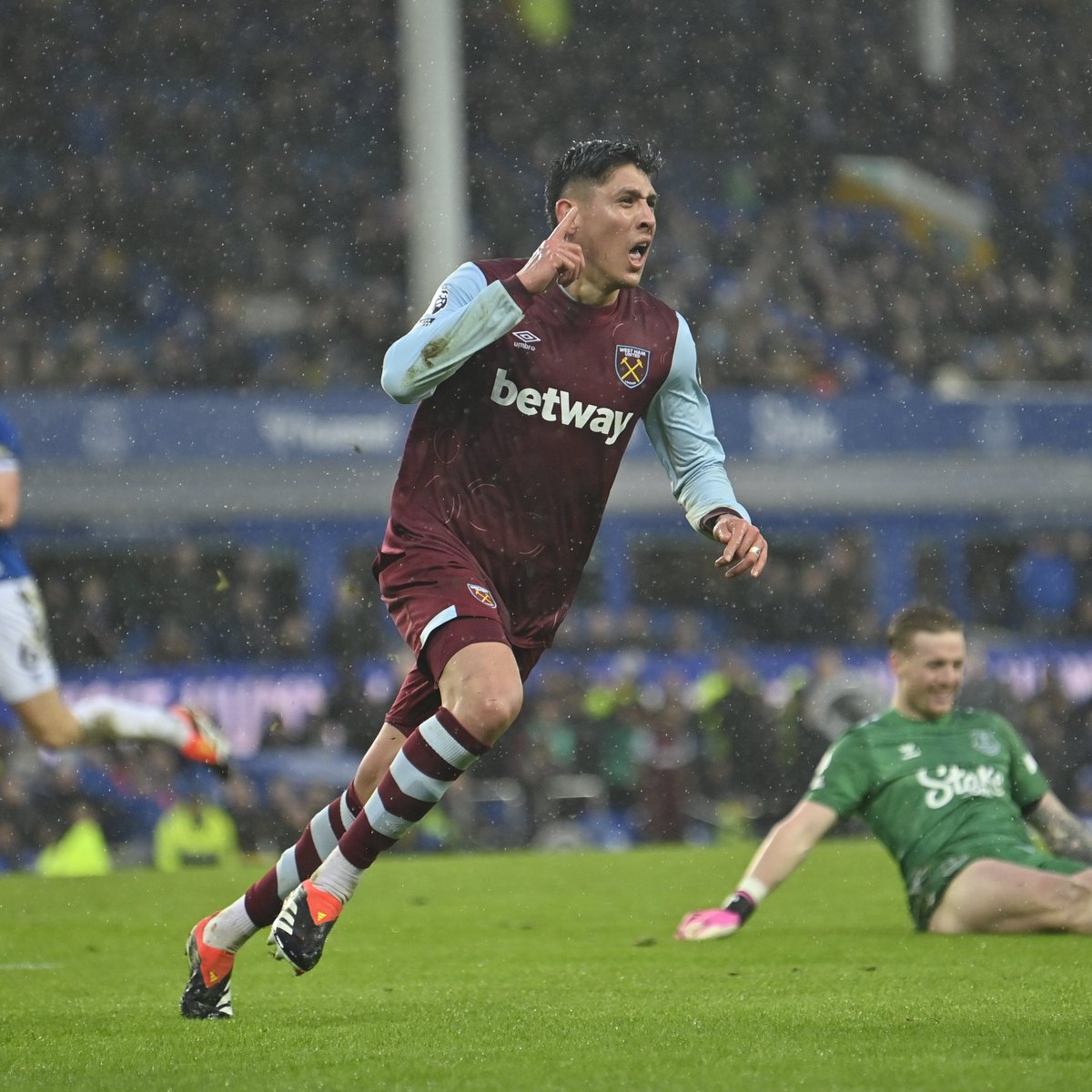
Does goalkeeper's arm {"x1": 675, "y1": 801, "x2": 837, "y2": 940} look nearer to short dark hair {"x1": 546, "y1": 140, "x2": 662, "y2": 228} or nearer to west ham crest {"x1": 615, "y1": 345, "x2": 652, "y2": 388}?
west ham crest {"x1": 615, "y1": 345, "x2": 652, "y2": 388}

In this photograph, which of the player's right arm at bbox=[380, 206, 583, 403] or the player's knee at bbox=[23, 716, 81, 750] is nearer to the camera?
the player's right arm at bbox=[380, 206, 583, 403]

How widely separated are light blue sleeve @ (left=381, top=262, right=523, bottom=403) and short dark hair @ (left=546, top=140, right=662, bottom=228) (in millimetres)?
566

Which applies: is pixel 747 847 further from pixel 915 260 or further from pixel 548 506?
pixel 915 260

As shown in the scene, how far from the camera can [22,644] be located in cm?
849

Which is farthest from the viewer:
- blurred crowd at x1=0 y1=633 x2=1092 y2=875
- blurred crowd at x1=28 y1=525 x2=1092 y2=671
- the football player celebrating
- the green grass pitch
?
blurred crowd at x1=28 y1=525 x2=1092 y2=671

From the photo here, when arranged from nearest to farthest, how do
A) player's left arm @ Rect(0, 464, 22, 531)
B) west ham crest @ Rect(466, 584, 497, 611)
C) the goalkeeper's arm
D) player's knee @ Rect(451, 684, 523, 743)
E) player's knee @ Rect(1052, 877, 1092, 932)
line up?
player's knee @ Rect(451, 684, 523, 743) < west ham crest @ Rect(466, 584, 497, 611) < player's knee @ Rect(1052, 877, 1092, 932) < the goalkeeper's arm < player's left arm @ Rect(0, 464, 22, 531)

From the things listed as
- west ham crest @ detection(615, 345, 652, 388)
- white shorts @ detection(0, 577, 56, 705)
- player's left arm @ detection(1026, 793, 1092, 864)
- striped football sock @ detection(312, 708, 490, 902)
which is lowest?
player's left arm @ detection(1026, 793, 1092, 864)

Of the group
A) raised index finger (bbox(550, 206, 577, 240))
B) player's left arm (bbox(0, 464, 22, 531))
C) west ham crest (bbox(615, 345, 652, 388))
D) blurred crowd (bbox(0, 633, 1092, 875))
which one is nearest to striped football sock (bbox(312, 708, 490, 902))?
west ham crest (bbox(615, 345, 652, 388))

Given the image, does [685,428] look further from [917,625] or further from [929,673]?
[929,673]

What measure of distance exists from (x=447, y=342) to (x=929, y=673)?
3.08m

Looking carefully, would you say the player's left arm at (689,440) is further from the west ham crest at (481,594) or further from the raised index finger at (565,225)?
the west ham crest at (481,594)

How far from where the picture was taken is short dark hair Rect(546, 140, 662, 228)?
570 cm

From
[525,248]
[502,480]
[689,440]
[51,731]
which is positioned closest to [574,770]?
[51,731]

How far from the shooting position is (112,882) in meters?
11.1
